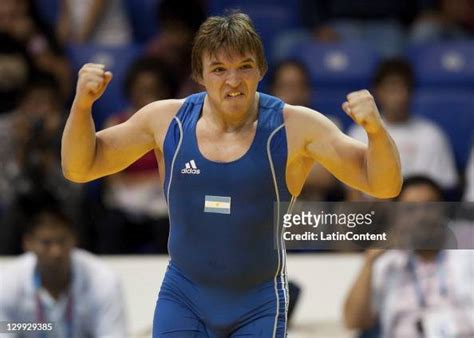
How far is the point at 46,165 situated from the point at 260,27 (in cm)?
208

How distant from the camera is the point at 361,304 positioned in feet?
17.4

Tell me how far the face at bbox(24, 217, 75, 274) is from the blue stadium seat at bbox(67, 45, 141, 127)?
1984 millimetres

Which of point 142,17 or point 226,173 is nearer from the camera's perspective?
point 226,173

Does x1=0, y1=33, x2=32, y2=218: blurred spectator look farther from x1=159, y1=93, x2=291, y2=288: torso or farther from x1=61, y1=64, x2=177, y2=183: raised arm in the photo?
x1=159, y1=93, x2=291, y2=288: torso

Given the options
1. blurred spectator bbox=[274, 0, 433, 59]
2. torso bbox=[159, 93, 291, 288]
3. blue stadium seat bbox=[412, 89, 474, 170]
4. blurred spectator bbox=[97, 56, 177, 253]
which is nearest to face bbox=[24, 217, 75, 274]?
blurred spectator bbox=[97, 56, 177, 253]

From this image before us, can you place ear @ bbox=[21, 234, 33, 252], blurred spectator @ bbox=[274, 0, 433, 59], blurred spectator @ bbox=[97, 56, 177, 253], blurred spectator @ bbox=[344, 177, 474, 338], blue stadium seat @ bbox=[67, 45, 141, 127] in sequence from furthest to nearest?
blurred spectator @ bbox=[274, 0, 433, 59] < blue stadium seat @ bbox=[67, 45, 141, 127] < blurred spectator @ bbox=[97, 56, 177, 253] < ear @ bbox=[21, 234, 33, 252] < blurred spectator @ bbox=[344, 177, 474, 338]

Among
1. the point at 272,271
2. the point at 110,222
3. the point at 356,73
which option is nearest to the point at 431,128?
the point at 356,73

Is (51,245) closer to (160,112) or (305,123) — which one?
(160,112)

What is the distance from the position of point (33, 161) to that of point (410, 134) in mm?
2156

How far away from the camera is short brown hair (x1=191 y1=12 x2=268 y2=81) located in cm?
351

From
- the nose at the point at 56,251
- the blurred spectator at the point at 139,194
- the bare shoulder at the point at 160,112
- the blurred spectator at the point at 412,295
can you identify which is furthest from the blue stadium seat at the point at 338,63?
the bare shoulder at the point at 160,112

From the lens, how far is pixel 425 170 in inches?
267

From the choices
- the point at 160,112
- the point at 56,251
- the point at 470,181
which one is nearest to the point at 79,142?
the point at 160,112

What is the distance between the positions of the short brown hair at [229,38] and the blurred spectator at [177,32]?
384 centimetres
